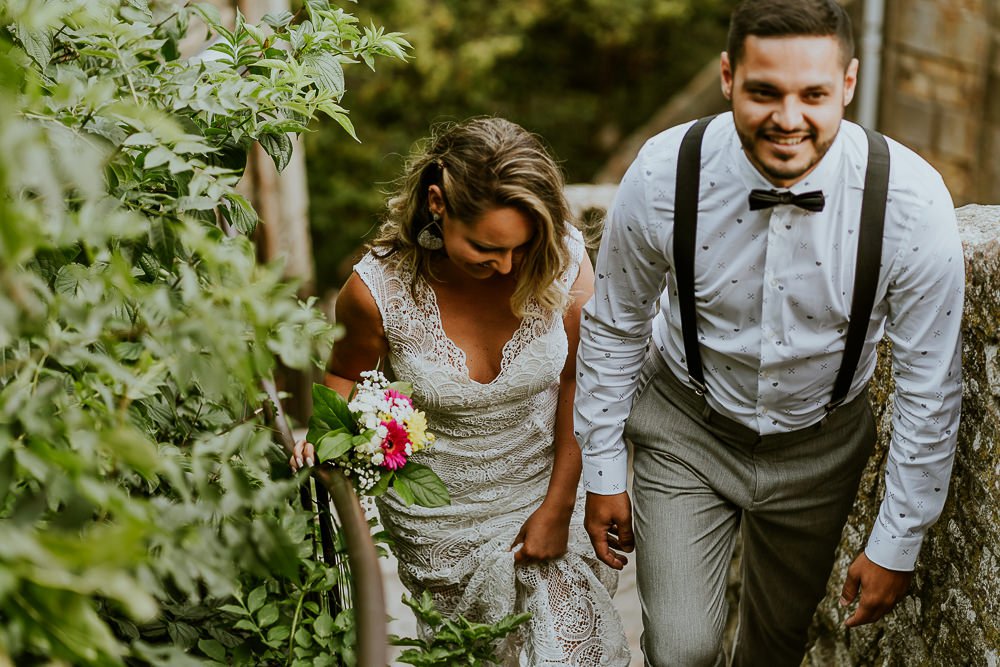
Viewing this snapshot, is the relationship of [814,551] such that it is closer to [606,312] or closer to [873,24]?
[606,312]

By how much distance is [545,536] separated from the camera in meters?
2.68

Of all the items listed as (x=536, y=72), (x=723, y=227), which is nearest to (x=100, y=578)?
(x=723, y=227)

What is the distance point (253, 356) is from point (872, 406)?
72.5 inches

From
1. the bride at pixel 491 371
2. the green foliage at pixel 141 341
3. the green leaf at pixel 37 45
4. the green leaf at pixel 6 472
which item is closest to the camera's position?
the green foliage at pixel 141 341

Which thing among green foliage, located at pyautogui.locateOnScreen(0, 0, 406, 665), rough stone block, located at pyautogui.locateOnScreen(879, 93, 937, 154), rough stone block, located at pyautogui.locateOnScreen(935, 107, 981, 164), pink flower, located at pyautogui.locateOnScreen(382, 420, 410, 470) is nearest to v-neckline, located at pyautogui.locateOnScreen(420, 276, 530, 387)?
pink flower, located at pyautogui.locateOnScreen(382, 420, 410, 470)

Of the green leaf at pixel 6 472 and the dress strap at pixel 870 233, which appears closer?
the green leaf at pixel 6 472

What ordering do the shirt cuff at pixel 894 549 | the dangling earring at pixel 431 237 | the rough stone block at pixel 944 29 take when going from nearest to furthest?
the shirt cuff at pixel 894 549 → the dangling earring at pixel 431 237 → the rough stone block at pixel 944 29

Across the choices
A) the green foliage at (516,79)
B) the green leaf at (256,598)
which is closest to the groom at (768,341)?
the green leaf at (256,598)

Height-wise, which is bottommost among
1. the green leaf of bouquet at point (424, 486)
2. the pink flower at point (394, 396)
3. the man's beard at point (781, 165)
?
the green leaf of bouquet at point (424, 486)

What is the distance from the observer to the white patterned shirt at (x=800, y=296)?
2096 mm

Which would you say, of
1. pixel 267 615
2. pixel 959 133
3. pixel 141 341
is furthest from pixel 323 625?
pixel 959 133

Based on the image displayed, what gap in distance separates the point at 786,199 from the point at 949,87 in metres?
6.24

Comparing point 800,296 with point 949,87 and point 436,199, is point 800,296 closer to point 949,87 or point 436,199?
point 436,199

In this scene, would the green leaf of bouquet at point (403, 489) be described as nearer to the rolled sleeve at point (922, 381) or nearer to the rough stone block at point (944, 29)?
the rolled sleeve at point (922, 381)
